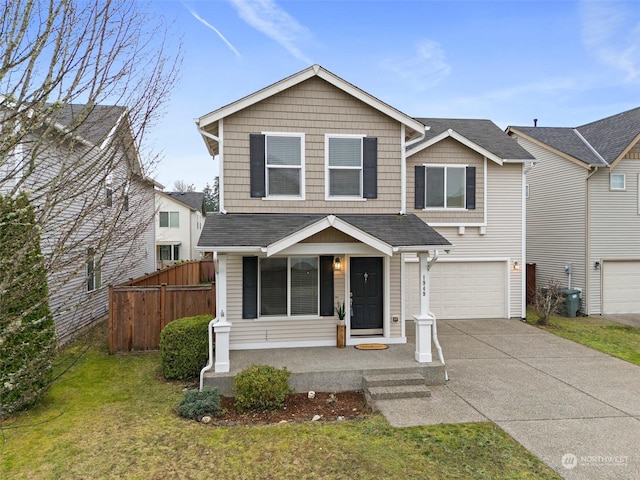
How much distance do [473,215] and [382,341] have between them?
251 inches

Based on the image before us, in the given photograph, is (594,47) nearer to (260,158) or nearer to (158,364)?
(260,158)

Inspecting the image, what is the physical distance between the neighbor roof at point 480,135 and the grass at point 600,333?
5829mm

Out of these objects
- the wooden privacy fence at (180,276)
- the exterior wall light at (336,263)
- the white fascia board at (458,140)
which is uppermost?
the white fascia board at (458,140)

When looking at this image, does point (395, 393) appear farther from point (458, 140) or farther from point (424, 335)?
point (458, 140)

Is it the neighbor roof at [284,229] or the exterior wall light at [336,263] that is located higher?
the neighbor roof at [284,229]

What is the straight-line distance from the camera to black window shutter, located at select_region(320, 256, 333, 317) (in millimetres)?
9031

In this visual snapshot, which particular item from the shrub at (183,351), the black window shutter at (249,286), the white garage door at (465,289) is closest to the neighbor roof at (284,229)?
the black window shutter at (249,286)

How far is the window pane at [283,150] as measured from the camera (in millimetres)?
9078

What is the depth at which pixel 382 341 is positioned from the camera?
9258 millimetres

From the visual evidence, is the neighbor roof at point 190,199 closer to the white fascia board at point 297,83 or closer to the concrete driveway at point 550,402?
the white fascia board at point 297,83

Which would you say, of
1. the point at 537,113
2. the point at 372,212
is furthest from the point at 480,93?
the point at 372,212

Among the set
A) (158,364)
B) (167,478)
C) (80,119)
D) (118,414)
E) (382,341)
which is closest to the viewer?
(80,119)

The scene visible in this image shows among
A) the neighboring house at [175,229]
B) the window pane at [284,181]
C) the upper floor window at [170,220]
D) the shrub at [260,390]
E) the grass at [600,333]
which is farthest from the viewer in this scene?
the upper floor window at [170,220]

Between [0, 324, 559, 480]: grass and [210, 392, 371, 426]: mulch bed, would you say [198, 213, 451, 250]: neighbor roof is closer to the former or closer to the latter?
[210, 392, 371, 426]: mulch bed
